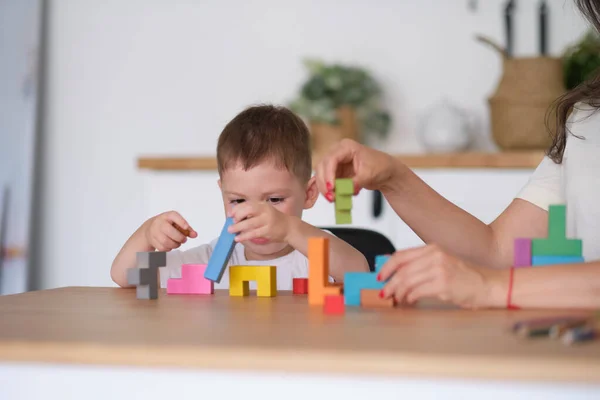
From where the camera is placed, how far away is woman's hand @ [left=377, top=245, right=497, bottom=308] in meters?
0.90

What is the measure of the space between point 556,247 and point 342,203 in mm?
294

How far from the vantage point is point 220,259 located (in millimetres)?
1204

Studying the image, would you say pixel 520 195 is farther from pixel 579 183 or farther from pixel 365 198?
pixel 365 198

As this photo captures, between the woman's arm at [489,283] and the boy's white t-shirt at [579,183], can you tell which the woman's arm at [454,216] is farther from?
the woman's arm at [489,283]

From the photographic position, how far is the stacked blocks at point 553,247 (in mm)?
1032

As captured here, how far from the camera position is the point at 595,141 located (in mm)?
1345

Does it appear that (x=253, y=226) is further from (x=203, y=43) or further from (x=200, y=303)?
(x=203, y=43)

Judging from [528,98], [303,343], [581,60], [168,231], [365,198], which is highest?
[581,60]

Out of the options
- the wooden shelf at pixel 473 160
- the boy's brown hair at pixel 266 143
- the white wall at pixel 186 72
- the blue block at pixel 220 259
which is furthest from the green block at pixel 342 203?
the white wall at pixel 186 72

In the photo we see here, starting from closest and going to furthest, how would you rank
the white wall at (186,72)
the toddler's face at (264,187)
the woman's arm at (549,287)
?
the woman's arm at (549,287) → the toddler's face at (264,187) → the white wall at (186,72)

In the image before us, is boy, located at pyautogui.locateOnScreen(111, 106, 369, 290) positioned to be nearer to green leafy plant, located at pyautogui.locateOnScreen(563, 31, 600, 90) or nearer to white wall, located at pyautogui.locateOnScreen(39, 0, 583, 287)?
green leafy plant, located at pyautogui.locateOnScreen(563, 31, 600, 90)

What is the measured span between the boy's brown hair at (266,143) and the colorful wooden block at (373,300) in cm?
60

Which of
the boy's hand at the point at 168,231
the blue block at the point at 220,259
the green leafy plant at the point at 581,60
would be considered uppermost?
the green leafy plant at the point at 581,60

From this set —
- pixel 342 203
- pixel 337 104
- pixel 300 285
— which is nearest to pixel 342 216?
pixel 342 203
